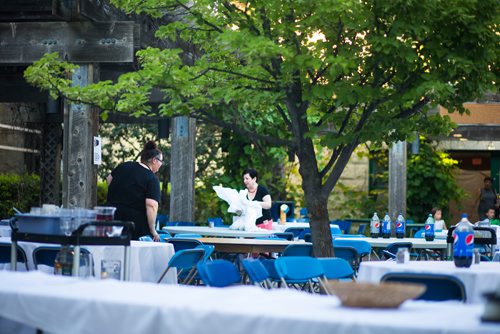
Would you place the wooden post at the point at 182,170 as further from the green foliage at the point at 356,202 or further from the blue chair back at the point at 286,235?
the green foliage at the point at 356,202

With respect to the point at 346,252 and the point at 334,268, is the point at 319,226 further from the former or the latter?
the point at 334,268

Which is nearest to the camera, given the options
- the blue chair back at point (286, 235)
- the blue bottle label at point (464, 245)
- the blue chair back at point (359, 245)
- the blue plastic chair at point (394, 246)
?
the blue bottle label at point (464, 245)

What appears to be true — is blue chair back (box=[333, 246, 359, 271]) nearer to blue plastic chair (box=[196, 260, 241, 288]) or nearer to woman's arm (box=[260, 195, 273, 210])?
woman's arm (box=[260, 195, 273, 210])

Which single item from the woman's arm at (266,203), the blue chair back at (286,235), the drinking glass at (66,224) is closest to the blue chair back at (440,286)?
the drinking glass at (66,224)

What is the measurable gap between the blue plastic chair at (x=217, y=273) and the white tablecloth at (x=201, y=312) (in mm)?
1225

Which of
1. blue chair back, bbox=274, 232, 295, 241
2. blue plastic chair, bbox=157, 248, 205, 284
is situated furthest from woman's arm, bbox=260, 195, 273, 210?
blue plastic chair, bbox=157, 248, 205, 284

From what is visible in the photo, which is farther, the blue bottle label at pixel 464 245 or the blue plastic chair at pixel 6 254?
the blue plastic chair at pixel 6 254

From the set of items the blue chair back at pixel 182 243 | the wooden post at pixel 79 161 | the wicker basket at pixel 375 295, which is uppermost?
the wooden post at pixel 79 161

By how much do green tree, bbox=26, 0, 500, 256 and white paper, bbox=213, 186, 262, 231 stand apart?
2.49 meters

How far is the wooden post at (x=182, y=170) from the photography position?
15803 millimetres

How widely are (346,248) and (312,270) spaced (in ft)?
8.90

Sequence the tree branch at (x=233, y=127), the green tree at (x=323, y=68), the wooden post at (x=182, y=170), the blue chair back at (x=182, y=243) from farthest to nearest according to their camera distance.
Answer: the wooden post at (x=182, y=170) < the blue chair back at (x=182, y=243) < the tree branch at (x=233, y=127) < the green tree at (x=323, y=68)

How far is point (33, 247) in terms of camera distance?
27.0 feet

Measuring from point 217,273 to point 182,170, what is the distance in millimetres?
10045
